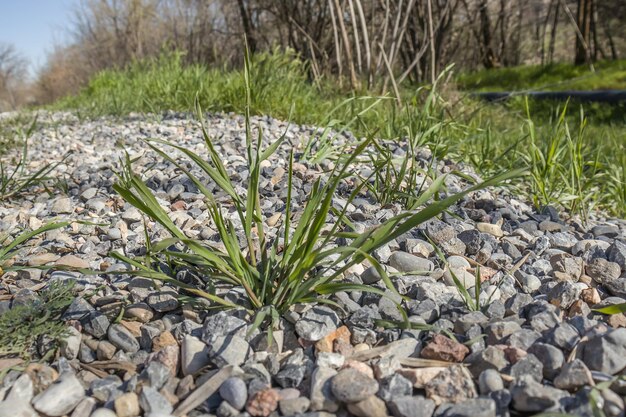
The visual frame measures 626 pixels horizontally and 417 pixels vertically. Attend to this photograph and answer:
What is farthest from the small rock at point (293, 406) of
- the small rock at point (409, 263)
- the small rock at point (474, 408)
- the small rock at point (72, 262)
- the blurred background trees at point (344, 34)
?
the blurred background trees at point (344, 34)

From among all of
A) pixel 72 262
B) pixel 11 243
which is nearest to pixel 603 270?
pixel 72 262

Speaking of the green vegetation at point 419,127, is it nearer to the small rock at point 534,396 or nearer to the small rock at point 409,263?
the small rock at point 409,263

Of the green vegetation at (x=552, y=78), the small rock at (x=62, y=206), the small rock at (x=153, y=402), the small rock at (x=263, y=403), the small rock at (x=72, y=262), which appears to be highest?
the small rock at (x=62, y=206)

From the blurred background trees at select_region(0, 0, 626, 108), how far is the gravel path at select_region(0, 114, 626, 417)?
213 cm

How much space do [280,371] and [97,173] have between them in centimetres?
178

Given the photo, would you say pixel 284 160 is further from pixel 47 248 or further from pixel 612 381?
pixel 612 381

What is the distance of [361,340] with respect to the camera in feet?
4.67

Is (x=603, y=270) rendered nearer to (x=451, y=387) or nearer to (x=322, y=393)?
(x=451, y=387)

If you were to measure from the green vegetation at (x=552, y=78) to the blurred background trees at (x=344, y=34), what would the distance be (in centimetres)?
55

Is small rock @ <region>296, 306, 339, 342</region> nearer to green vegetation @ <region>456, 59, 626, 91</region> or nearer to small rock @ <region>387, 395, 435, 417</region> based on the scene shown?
small rock @ <region>387, 395, 435, 417</region>

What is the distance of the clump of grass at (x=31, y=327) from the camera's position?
1.38m

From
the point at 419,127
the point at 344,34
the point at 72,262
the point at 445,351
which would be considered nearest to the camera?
the point at 445,351

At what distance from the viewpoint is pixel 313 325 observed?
1.42 m

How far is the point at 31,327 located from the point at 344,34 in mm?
3778
